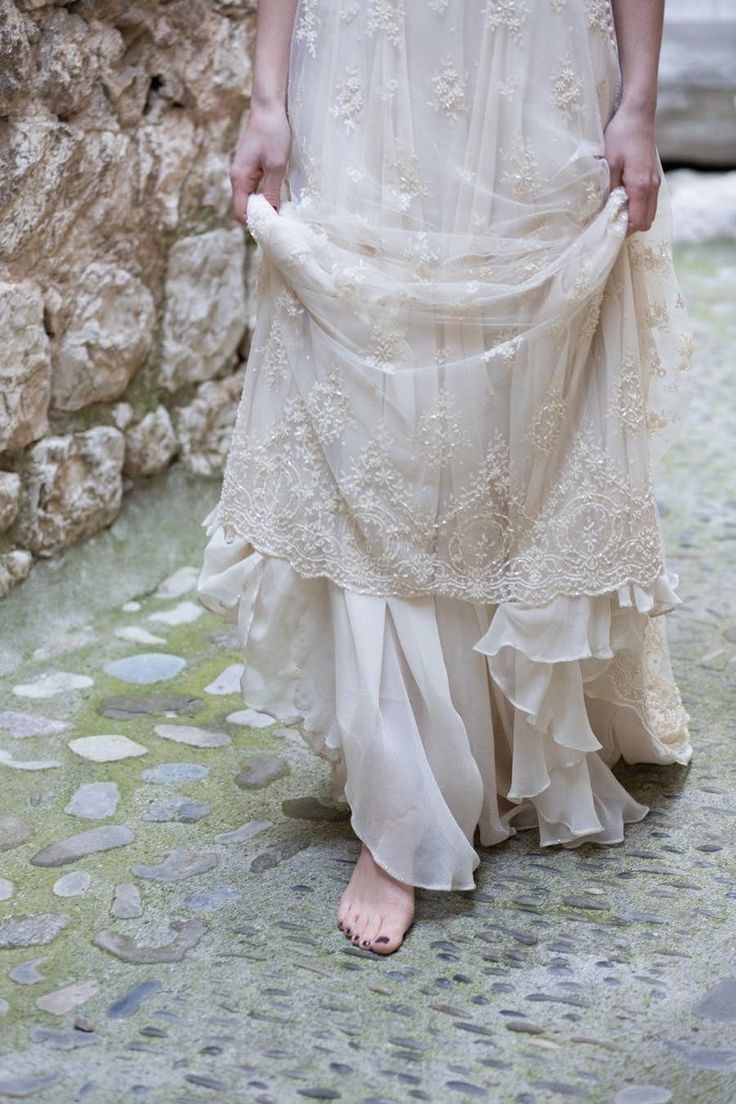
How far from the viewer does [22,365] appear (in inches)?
108

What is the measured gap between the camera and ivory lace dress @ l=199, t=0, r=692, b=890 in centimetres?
185

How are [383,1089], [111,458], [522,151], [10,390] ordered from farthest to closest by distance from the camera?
[111,458] → [10,390] → [522,151] → [383,1089]

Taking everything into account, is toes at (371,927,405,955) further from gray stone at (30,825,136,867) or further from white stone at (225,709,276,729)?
white stone at (225,709,276,729)

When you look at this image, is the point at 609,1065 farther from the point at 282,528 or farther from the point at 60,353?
the point at 60,353

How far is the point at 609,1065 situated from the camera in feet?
5.43

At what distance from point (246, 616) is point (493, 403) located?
0.45 metres

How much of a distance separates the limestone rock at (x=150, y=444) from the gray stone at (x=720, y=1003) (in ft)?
5.93

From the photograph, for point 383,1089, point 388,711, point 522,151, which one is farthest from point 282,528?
point 383,1089

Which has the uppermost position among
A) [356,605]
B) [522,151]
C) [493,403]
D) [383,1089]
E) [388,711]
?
[522,151]

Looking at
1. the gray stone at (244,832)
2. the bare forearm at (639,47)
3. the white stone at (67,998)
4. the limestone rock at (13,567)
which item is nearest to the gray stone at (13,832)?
the gray stone at (244,832)

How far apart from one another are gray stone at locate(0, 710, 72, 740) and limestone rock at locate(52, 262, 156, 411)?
2.20ft

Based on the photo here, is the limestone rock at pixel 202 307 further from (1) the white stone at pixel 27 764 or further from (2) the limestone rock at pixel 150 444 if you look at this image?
(1) the white stone at pixel 27 764

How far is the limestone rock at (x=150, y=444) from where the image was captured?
3.16 meters

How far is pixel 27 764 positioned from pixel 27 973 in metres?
0.60
